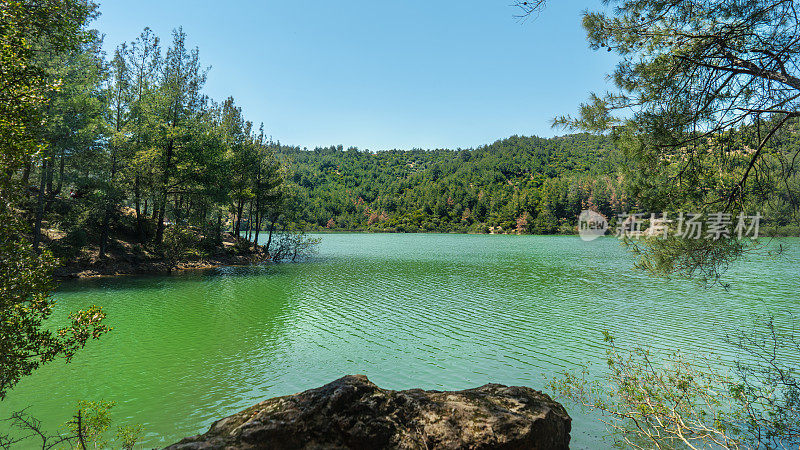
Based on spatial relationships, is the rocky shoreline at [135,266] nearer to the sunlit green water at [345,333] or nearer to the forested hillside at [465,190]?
the sunlit green water at [345,333]

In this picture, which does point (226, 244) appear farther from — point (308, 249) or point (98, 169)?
point (98, 169)

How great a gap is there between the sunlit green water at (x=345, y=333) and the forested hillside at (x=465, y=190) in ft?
257

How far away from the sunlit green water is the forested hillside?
78445 millimetres

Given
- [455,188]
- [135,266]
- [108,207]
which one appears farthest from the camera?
[455,188]

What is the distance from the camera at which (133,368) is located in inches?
355

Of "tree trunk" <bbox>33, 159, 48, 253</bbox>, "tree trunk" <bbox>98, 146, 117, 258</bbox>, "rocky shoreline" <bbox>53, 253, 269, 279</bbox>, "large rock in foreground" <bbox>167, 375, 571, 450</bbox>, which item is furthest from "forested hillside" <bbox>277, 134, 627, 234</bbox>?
"large rock in foreground" <bbox>167, 375, 571, 450</bbox>

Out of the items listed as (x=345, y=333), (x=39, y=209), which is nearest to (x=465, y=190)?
(x=39, y=209)

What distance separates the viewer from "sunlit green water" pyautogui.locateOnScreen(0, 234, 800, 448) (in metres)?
7.72

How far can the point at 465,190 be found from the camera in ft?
431

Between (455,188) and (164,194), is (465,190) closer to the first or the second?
(455,188)

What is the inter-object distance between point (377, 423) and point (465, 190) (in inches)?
5159

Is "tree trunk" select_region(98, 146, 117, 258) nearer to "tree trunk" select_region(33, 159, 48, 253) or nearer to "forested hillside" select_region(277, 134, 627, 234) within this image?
"tree trunk" select_region(33, 159, 48, 253)

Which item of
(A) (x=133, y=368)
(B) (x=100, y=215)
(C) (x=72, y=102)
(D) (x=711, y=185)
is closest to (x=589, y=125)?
(D) (x=711, y=185)

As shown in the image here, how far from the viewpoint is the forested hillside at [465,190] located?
102 meters
